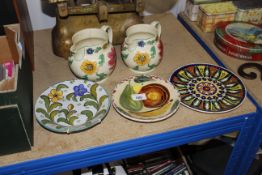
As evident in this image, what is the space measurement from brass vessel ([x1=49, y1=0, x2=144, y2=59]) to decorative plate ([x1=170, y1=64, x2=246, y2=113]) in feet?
0.66

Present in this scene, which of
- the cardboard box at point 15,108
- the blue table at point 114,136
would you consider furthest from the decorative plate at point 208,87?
the cardboard box at point 15,108

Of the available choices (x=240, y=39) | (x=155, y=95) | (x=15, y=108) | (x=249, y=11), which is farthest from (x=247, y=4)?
(x=15, y=108)

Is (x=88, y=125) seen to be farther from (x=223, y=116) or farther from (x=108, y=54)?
(x=223, y=116)

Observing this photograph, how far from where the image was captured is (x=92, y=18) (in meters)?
0.81

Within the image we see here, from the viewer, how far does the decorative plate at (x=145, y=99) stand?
669 mm

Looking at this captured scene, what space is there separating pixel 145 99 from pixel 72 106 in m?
0.17

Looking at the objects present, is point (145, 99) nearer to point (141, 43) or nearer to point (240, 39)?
point (141, 43)

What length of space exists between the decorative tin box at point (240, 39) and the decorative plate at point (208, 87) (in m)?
0.09

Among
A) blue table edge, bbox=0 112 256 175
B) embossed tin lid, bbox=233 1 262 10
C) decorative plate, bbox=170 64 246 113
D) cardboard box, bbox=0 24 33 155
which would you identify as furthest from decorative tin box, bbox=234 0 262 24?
cardboard box, bbox=0 24 33 155

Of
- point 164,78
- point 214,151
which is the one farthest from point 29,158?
point 214,151

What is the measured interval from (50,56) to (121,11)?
9.3 inches

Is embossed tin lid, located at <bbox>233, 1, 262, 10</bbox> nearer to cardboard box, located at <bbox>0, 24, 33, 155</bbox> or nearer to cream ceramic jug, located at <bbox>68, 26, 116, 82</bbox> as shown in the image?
cream ceramic jug, located at <bbox>68, 26, 116, 82</bbox>

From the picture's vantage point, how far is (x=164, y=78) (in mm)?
773

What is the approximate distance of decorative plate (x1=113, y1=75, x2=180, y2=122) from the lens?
669mm
